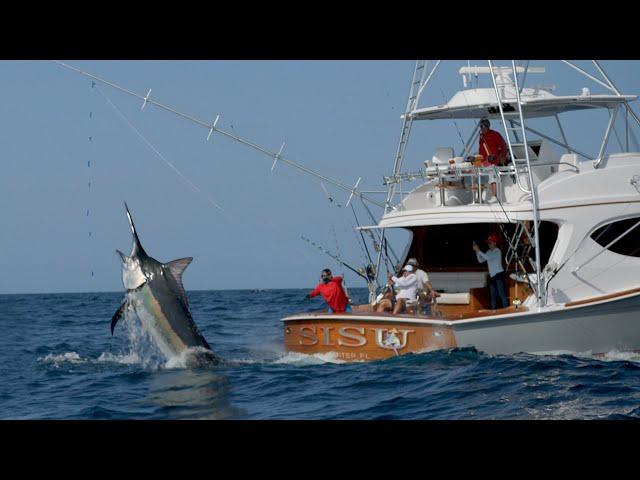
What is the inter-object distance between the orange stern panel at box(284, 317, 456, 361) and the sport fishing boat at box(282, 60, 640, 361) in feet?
0.05

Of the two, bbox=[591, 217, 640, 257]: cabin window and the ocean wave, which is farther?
the ocean wave

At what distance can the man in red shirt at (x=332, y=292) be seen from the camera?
13.8 m

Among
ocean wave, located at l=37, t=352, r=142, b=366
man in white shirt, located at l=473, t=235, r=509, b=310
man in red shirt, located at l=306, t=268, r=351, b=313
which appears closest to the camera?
man in white shirt, located at l=473, t=235, r=509, b=310

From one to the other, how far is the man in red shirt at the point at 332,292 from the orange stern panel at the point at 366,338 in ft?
2.06

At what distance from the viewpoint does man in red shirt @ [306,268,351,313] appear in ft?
45.4

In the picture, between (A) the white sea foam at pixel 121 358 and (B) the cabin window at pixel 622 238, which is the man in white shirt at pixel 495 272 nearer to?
(B) the cabin window at pixel 622 238

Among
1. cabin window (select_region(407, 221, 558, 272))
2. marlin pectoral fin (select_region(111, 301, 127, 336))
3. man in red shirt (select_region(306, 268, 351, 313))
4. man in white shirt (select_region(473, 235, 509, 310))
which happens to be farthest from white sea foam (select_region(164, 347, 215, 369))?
cabin window (select_region(407, 221, 558, 272))

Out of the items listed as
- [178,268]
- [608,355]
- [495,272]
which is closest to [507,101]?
[495,272]

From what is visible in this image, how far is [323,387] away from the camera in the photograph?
450 inches

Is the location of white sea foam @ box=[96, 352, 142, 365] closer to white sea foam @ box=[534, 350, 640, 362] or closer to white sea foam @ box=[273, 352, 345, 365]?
white sea foam @ box=[273, 352, 345, 365]

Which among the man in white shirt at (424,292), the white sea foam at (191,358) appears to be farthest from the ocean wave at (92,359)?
the man in white shirt at (424,292)

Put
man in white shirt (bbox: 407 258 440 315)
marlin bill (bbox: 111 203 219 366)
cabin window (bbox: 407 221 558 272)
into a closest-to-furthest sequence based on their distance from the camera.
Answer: marlin bill (bbox: 111 203 219 366) → man in white shirt (bbox: 407 258 440 315) → cabin window (bbox: 407 221 558 272)
